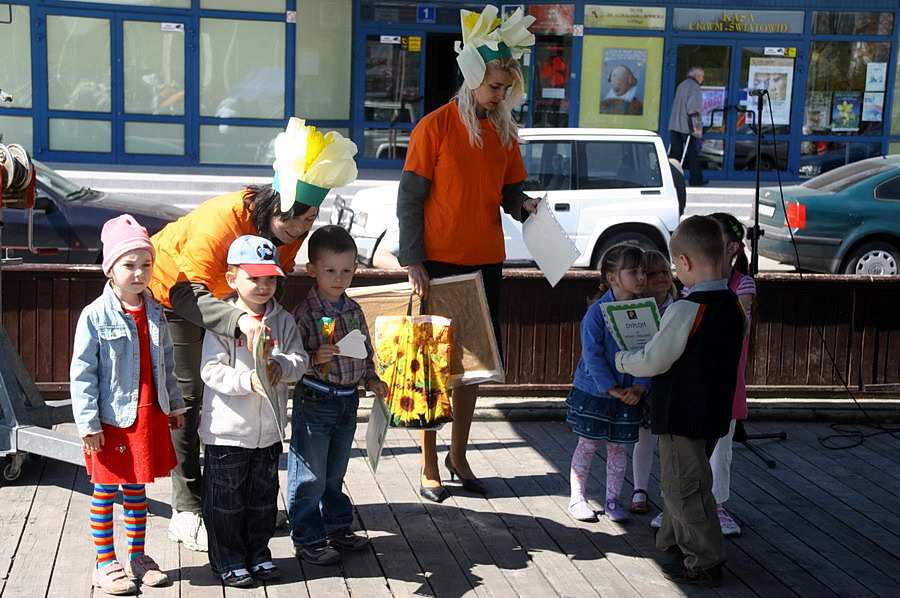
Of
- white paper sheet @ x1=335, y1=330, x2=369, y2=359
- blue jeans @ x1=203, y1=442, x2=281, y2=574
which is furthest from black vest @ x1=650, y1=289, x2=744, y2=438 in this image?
blue jeans @ x1=203, y1=442, x2=281, y2=574

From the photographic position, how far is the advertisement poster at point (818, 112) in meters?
19.4

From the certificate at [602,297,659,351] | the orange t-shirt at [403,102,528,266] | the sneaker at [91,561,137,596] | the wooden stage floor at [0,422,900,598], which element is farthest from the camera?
the orange t-shirt at [403,102,528,266]

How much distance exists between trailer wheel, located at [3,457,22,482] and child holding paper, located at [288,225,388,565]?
A: 5.36 feet

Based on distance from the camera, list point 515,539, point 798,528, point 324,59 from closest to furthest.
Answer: point 515,539
point 798,528
point 324,59

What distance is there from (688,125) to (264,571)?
1471 cm

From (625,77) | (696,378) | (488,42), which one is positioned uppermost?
(625,77)

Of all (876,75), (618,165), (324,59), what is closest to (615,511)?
(618,165)

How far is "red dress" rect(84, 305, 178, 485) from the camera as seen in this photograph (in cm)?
389

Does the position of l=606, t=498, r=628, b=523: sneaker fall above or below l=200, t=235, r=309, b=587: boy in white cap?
below

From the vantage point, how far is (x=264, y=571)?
413cm

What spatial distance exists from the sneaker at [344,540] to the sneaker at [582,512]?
107 cm

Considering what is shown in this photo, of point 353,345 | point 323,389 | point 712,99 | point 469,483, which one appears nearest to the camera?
point 353,345

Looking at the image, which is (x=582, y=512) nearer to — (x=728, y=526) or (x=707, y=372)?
(x=728, y=526)

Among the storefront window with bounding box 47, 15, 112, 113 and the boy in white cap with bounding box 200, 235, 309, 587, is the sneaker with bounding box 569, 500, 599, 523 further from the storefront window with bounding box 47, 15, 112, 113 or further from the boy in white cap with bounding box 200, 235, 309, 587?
the storefront window with bounding box 47, 15, 112, 113
